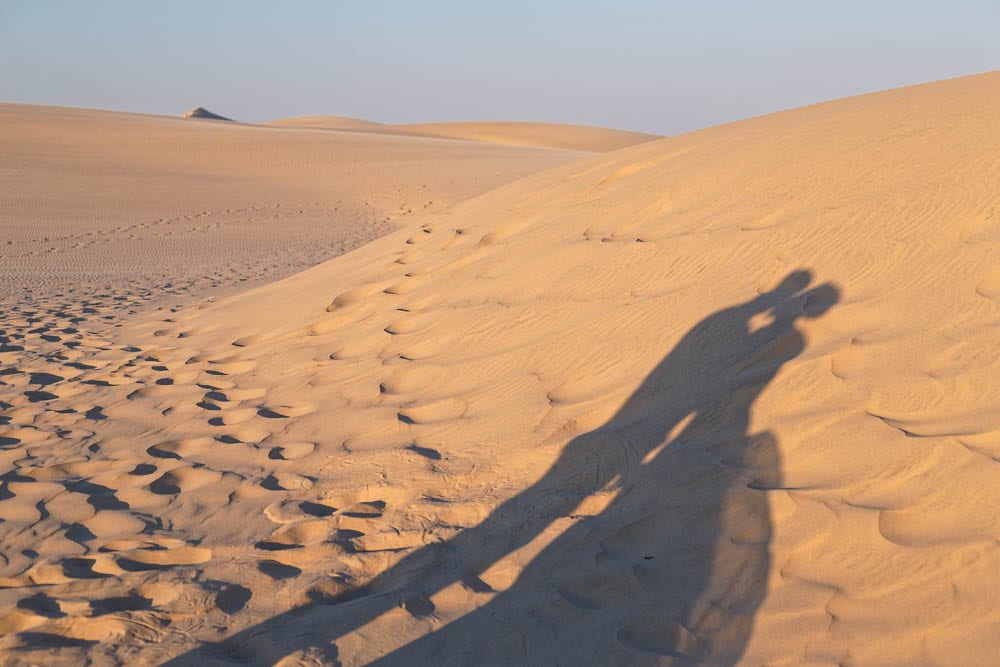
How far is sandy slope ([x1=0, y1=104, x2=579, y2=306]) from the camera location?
11234 millimetres

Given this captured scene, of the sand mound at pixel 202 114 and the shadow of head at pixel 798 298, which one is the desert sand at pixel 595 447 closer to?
the shadow of head at pixel 798 298

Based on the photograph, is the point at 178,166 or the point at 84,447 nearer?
the point at 84,447

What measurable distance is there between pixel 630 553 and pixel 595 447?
705mm

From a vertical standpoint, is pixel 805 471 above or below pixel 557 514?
above

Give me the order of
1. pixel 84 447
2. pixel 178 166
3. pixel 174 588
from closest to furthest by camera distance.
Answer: pixel 174 588 < pixel 84 447 < pixel 178 166

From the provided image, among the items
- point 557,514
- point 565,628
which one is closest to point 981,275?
point 557,514

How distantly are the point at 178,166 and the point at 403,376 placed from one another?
1804 centimetres

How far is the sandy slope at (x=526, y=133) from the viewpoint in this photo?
43.1 m

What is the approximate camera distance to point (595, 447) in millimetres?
3398

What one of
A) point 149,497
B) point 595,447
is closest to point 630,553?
point 595,447

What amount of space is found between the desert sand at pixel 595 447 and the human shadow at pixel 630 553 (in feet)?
0.04

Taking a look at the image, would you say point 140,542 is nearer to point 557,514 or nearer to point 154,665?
point 154,665

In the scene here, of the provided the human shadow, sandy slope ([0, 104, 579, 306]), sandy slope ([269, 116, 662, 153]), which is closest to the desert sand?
the human shadow

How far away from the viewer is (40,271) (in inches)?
410
